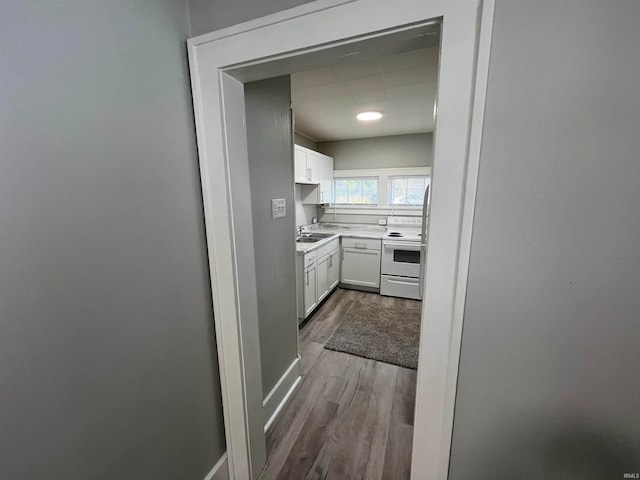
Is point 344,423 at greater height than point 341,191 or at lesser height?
lesser

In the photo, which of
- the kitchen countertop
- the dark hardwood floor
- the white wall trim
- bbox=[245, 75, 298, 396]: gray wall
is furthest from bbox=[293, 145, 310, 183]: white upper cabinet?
the white wall trim

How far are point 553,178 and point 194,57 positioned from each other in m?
1.23

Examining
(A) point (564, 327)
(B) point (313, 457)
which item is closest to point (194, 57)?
(A) point (564, 327)

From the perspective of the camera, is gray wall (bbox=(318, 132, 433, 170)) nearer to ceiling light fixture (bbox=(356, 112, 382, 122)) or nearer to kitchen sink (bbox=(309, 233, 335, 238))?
ceiling light fixture (bbox=(356, 112, 382, 122))

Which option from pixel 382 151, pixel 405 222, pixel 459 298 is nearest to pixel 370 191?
pixel 382 151

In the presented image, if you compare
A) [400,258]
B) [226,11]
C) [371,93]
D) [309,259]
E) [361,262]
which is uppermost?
[371,93]

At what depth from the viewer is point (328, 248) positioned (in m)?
3.46

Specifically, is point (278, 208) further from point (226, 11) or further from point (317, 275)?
point (317, 275)

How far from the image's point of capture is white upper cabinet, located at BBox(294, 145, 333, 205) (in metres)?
3.37

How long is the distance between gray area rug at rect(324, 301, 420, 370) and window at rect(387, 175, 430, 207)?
188cm

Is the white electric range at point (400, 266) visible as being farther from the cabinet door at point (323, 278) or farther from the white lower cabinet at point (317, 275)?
the cabinet door at point (323, 278)

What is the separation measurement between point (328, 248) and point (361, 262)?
0.67 meters

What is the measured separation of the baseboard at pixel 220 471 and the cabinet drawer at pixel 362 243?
2912 millimetres

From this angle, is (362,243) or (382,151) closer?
(362,243)
